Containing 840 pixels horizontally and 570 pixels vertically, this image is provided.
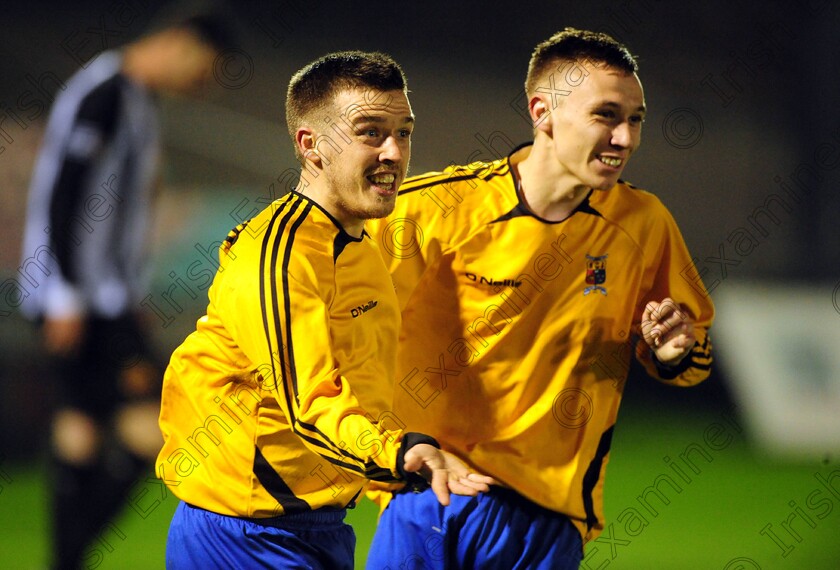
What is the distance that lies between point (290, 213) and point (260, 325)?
0.25 m

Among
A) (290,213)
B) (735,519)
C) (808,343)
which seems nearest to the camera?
(290,213)

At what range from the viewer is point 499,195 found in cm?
256

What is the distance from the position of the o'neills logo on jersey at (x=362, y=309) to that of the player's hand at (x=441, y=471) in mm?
415

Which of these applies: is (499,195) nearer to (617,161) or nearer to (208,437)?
(617,161)

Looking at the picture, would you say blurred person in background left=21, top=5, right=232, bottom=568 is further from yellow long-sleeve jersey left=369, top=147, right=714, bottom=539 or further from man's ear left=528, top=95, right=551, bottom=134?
man's ear left=528, top=95, right=551, bottom=134

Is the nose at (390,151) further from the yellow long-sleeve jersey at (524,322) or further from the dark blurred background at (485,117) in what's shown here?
the dark blurred background at (485,117)

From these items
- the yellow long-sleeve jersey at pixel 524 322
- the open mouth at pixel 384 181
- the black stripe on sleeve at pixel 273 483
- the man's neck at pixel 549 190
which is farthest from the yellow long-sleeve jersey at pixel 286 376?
the man's neck at pixel 549 190

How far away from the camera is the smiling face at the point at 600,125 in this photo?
243cm

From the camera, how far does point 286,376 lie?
73.4 inches

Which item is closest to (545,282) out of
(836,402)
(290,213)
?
(290,213)

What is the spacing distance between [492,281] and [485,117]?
218cm

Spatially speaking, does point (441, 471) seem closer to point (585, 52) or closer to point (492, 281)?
point (492, 281)

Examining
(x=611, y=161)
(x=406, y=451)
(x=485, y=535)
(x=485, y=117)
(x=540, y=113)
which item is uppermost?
(x=485, y=117)

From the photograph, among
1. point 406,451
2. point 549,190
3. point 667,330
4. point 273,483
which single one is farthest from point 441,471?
point 549,190
